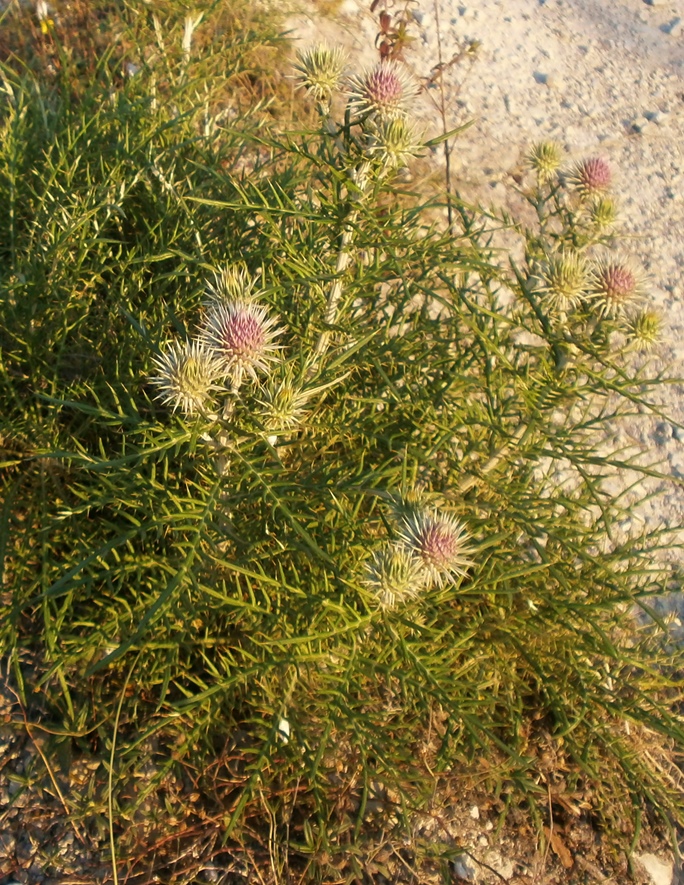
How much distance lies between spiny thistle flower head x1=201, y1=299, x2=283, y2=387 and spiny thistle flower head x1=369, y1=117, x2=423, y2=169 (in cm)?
49

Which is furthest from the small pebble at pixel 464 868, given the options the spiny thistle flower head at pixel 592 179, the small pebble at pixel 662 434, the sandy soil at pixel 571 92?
the sandy soil at pixel 571 92

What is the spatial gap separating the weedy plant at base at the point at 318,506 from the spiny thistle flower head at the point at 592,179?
1 cm

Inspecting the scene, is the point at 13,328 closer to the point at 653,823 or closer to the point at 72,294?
the point at 72,294

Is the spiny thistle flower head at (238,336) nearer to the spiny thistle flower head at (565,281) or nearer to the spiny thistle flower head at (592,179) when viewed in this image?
the spiny thistle flower head at (565,281)

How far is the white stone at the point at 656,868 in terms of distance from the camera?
2508mm

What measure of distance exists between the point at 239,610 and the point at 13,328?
121 cm

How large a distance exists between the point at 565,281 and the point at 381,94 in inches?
23.9

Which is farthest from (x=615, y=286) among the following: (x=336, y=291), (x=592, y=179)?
(x=336, y=291)

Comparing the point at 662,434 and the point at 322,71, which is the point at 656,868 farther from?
the point at 322,71

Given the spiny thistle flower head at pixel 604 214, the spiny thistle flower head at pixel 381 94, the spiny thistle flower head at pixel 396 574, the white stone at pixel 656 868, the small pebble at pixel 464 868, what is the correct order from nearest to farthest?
the spiny thistle flower head at pixel 396 574 → the spiny thistle flower head at pixel 381 94 → the spiny thistle flower head at pixel 604 214 → the small pebble at pixel 464 868 → the white stone at pixel 656 868

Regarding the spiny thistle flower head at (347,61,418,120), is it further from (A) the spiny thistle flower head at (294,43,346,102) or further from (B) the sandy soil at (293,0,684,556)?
(B) the sandy soil at (293,0,684,556)

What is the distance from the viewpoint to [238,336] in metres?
1.77

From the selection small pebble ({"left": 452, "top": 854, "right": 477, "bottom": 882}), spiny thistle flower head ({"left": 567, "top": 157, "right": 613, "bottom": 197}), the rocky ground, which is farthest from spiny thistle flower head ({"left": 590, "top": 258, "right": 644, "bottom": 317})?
the rocky ground

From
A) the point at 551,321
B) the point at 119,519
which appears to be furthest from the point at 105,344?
the point at 551,321
